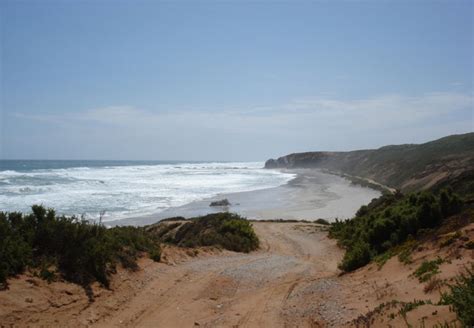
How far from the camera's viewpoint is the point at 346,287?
9.77 m

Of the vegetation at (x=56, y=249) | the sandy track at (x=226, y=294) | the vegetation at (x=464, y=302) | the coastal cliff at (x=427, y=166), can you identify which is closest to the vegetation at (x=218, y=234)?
the sandy track at (x=226, y=294)

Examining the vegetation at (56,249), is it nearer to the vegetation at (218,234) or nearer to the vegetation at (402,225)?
the vegetation at (218,234)

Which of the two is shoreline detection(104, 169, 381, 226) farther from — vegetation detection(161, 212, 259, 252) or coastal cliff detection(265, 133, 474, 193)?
vegetation detection(161, 212, 259, 252)

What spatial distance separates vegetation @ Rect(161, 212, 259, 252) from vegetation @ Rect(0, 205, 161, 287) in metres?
6.39

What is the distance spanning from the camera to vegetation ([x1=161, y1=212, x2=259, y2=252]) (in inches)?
700

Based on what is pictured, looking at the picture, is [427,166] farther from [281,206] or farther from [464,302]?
[464,302]

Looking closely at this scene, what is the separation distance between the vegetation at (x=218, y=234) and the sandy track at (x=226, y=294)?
5.82 feet

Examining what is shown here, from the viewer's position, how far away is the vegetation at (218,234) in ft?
58.3

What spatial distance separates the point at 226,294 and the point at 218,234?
8.76 m

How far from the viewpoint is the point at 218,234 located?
750 inches

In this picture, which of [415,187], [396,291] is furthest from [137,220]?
[415,187]

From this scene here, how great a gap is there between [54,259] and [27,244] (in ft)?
2.31

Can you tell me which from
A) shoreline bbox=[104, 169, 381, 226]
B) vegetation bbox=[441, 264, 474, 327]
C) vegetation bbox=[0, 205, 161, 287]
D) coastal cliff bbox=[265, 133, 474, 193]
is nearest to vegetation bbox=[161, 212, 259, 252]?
shoreline bbox=[104, 169, 381, 226]

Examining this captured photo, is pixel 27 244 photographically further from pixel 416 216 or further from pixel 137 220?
pixel 137 220
